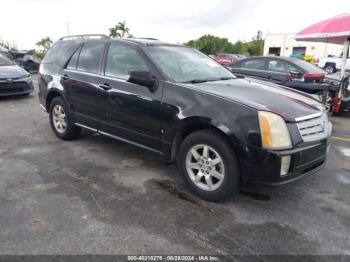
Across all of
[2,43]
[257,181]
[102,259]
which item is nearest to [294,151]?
[257,181]

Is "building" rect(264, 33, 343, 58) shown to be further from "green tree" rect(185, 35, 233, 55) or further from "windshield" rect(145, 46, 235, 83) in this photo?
"windshield" rect(145, 46, 235, 83)

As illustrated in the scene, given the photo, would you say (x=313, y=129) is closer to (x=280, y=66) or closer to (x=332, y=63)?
(x=280, y=66)

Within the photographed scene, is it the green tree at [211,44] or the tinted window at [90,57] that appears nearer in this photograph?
the tinted window at [90,57]

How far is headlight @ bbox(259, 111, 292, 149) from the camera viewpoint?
10.0ft

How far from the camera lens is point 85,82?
15.7 ft

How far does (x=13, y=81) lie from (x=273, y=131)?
8.57 m

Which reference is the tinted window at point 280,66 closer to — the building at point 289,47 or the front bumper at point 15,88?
the front bumper at point 15,88

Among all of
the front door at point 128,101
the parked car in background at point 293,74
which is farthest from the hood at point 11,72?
the parked car in background at point 293,74

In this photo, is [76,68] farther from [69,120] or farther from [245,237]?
[245,237]

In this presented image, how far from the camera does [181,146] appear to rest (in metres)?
3.63

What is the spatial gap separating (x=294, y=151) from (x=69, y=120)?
143 inches

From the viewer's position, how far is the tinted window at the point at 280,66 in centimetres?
842

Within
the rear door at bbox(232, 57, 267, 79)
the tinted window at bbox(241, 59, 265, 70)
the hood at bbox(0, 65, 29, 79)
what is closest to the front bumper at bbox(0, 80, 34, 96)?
the hood at bbox(0, 65, 29, 79)

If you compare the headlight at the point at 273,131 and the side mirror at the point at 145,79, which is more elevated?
the side mirror at the point at 145,79
